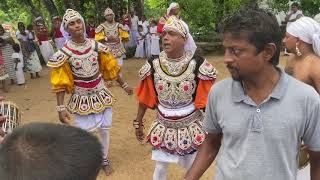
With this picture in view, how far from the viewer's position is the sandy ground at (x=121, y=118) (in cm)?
544

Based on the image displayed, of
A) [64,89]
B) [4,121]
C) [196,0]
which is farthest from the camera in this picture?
[196,0]

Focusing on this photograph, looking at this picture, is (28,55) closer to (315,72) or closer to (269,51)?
(315,72)

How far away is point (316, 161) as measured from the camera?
2.41 m

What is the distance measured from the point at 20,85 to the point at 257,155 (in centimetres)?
914

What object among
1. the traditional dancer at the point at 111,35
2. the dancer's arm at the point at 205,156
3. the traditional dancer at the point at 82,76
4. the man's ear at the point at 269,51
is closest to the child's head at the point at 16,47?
the traditional dancer at the point at 111,35

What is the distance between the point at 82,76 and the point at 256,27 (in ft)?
9.92

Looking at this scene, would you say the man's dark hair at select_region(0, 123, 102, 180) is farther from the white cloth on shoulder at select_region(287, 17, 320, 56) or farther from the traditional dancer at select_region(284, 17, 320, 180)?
the white cloth on shoulder at select_region(287, 17, 320, 56)

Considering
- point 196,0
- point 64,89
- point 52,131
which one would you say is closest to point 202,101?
point 64,89

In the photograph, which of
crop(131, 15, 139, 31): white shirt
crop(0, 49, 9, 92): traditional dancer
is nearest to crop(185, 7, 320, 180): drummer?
crop(0, 49, 9, 92): traditional dancer

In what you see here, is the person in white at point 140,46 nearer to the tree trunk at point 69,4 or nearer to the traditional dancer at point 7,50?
the tree trunk at point 69,4

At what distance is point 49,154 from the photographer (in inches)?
45.2

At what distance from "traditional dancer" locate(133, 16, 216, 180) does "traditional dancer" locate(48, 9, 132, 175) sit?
36.3 inches

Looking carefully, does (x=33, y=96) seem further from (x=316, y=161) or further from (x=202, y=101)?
(x=316, y=161)

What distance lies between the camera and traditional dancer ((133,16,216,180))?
159 inches
